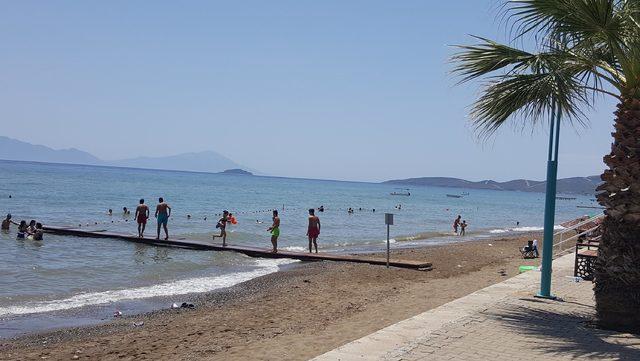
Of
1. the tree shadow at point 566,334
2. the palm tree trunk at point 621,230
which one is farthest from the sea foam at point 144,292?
the palm tree trunk at point 621,230

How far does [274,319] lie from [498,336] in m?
4.01

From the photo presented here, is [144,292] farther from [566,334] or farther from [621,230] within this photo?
[621,230]

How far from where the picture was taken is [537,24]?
7469 mm

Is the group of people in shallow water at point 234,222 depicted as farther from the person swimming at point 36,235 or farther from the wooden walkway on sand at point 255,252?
the person swimming at point 36,235

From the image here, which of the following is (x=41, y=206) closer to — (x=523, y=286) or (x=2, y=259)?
(x=2, y=259)

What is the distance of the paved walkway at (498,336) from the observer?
6.00 metres

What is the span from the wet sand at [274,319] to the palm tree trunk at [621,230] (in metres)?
2.99

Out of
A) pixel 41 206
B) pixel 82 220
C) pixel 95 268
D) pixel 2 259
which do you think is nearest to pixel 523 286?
pixel 95 268

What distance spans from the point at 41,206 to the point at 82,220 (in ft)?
33.7

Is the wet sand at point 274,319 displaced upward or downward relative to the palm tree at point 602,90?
downward

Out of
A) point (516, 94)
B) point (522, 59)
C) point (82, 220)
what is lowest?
point (82, 220)

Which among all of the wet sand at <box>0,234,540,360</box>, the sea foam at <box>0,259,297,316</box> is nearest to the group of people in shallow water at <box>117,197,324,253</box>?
the sea foam at <box>0,259,297,316</box>

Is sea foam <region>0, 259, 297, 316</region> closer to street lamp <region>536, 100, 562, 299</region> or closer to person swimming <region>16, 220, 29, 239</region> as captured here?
street lamp <region>536, 100, 562, 299</region>

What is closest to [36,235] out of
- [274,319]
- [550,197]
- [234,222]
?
[234,222]
